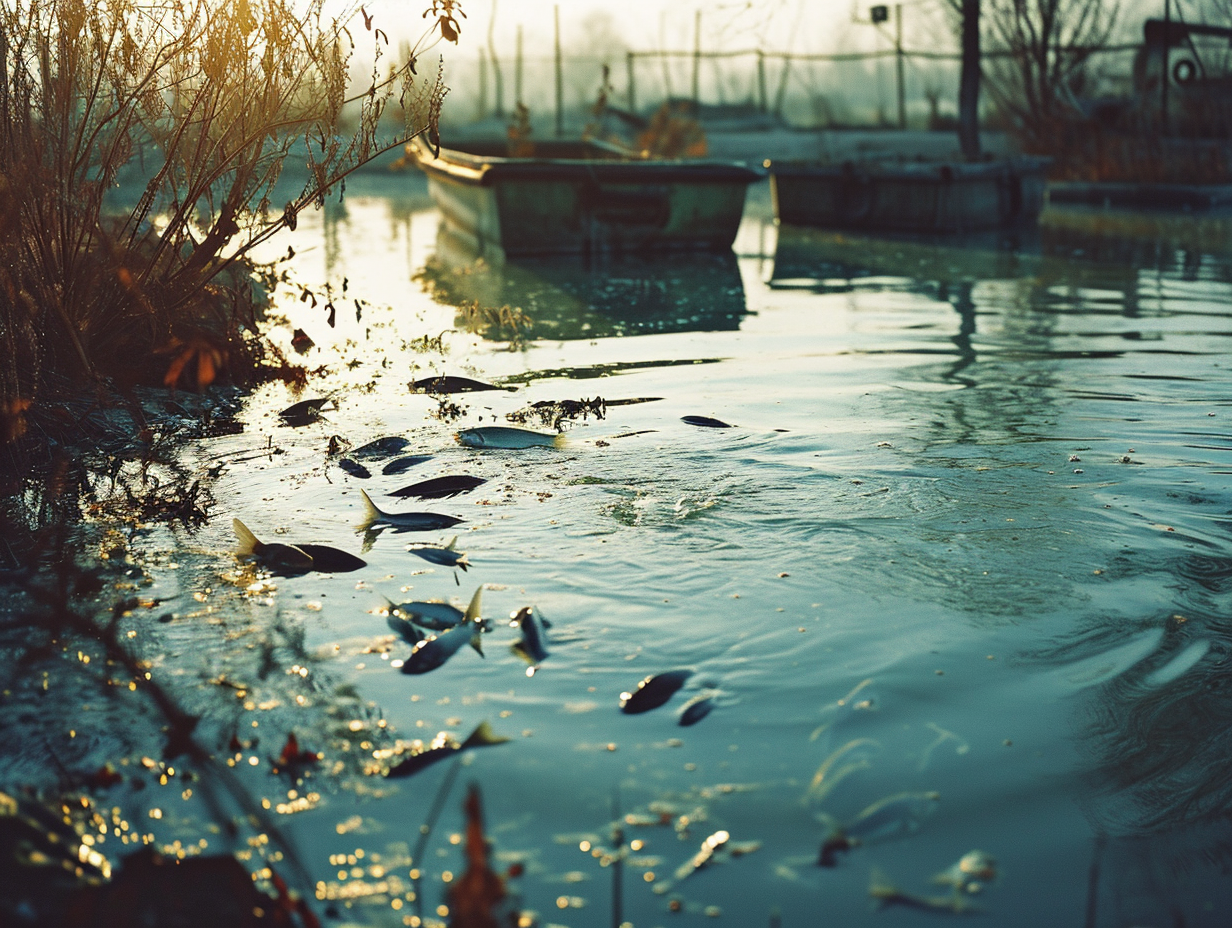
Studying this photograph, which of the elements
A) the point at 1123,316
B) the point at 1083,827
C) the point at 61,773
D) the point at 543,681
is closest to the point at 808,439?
the point at 543,681

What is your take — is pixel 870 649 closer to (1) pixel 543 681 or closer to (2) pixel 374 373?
(1) pixel 543 681

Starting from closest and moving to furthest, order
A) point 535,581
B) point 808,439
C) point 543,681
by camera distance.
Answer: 1. point 543,681
2. point 535,581
3. point 808,439

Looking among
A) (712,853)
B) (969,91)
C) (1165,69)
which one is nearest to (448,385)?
(712,853)

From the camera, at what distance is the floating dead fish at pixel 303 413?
6.04m

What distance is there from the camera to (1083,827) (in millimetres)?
2533

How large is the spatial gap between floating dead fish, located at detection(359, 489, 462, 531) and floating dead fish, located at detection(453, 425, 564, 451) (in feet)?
3.28

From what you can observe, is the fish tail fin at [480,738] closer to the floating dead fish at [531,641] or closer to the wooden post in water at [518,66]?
the floating dead fish at [531,641]

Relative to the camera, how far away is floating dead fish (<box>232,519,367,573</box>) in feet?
12.7

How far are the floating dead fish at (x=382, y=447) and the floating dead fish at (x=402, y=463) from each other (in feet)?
0.49

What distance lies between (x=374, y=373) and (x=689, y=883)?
5.47m

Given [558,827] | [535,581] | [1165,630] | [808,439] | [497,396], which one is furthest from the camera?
[497,396]

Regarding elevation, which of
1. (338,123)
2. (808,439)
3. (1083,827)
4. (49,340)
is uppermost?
(338,123)

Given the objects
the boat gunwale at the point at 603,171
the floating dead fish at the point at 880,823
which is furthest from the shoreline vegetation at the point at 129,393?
the boat gunwale at the point at 603,171

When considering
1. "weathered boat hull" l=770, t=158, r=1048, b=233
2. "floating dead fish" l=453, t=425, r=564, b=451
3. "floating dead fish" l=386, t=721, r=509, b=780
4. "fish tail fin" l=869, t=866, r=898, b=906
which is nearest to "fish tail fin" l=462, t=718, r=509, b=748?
"floating dead fish" l=386, t=721, r=509, b=780
